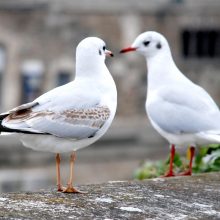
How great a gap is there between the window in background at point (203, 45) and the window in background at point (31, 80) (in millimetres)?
3414

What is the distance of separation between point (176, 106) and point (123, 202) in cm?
200

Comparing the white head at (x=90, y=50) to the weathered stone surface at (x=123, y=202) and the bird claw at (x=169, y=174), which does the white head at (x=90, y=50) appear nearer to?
the weathered stone surface at (x=123, y=202)

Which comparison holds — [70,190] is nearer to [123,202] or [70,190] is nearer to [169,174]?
[123,202]

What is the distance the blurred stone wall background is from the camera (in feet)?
80.0

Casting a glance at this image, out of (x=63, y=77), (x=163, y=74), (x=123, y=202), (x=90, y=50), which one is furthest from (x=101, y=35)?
(x=123, y=202)

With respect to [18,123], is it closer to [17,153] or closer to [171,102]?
[171,102]

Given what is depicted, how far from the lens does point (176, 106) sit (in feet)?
20.8

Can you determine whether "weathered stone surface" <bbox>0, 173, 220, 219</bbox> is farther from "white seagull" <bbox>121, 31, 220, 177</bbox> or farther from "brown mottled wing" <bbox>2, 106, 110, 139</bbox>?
"white seagull" <bbox>121, 31, 220, 177</bbox>

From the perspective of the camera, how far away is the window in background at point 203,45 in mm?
25484

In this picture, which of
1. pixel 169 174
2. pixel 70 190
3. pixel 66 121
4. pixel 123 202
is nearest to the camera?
pixel 123 202

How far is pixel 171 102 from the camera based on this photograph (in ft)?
20.8

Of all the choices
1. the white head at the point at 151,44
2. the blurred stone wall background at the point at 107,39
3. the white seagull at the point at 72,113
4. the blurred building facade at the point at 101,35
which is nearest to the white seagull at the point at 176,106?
the white head at the point at 151,44

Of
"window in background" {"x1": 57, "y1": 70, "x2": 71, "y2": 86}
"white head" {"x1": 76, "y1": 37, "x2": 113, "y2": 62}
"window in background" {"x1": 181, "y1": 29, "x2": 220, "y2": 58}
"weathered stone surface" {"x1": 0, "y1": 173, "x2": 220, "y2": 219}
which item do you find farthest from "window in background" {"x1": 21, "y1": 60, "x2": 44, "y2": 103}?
"weathered stone surface" {"x1": 0, "y1": 173, "x2": 220, "y2": 219}

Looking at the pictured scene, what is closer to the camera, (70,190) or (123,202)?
(123,202)
